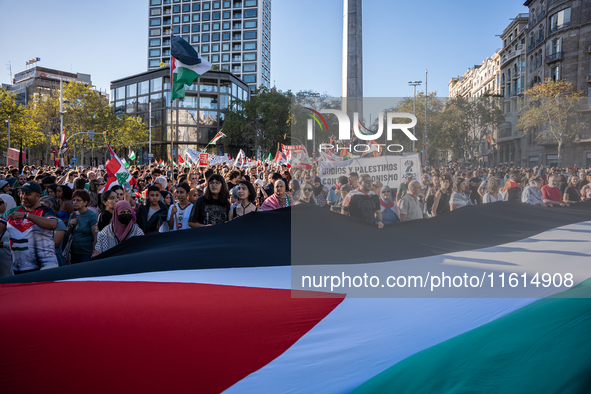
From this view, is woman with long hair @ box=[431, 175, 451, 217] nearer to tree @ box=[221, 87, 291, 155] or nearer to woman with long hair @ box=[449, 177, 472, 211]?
woman with long hair @ box=[449, 177, 472, 211]

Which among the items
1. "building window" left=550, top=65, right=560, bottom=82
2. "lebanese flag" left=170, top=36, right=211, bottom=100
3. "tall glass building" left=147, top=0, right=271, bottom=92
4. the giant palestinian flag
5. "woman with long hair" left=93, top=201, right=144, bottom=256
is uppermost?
"tall glass building" left=147, top=0, right=271, bottom=92

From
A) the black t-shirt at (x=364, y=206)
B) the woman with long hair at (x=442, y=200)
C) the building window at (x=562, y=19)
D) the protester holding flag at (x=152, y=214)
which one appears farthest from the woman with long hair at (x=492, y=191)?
the building window at (x=562, y=19)

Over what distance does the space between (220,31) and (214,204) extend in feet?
285

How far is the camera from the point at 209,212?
18.3 ft

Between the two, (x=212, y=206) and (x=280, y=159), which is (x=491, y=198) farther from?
(x=280, y=159)

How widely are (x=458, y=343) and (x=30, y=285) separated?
10.1 ft

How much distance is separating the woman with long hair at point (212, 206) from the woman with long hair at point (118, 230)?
0.77 metres

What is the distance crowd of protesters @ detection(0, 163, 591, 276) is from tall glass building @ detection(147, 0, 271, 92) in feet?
265

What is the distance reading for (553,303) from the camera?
240 centimetres

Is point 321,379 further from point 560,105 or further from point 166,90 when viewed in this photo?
point 166,90

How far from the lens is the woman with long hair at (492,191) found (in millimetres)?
5664

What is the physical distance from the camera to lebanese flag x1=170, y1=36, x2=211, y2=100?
9672mm

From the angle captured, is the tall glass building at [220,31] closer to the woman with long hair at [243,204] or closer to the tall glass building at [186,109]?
the tall glass building at [186,109]

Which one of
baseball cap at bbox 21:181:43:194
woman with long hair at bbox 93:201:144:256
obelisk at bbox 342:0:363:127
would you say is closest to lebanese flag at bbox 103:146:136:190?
woman with long hair at bbox 93:201:144:256
